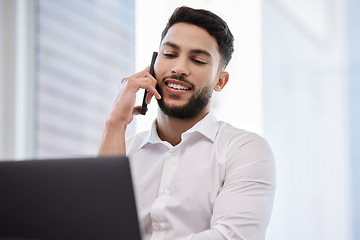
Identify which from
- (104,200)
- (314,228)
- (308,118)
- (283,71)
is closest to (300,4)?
(283,71)

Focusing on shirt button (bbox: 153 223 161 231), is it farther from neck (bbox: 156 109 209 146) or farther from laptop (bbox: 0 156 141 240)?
laptop (bbox: 0 156 141 240)

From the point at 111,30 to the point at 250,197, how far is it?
6.23ft

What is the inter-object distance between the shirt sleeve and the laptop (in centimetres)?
62

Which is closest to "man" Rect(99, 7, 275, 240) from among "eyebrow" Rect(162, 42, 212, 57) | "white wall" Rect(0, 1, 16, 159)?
"eyebrow" Rect(162, 42, 212, 57)

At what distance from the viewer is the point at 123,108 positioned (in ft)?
5.13

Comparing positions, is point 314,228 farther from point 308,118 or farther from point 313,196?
point 308,118

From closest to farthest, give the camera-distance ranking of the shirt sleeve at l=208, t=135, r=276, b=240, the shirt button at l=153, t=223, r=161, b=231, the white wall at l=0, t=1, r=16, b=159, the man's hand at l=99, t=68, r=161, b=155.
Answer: the shirt sleeve at l=208, t=135, r=276, b=240 → the shirt button at l=153, t=223, r=161, b=231 → the man's hand at l=99, t=68, r=161, b=155 → the white wall at l=0, t=1, r=16, b=159

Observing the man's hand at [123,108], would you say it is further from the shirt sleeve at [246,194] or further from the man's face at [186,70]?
the shirt sleeve at [246,194]

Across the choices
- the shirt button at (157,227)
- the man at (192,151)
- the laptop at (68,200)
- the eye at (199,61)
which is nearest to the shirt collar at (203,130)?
the man at (192,151)

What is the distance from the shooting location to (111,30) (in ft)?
9.08

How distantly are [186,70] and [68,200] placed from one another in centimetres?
93

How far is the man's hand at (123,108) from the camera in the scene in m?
1.48

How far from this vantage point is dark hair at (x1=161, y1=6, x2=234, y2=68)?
1569mm

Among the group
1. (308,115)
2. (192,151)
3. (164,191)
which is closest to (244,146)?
(192,151)
